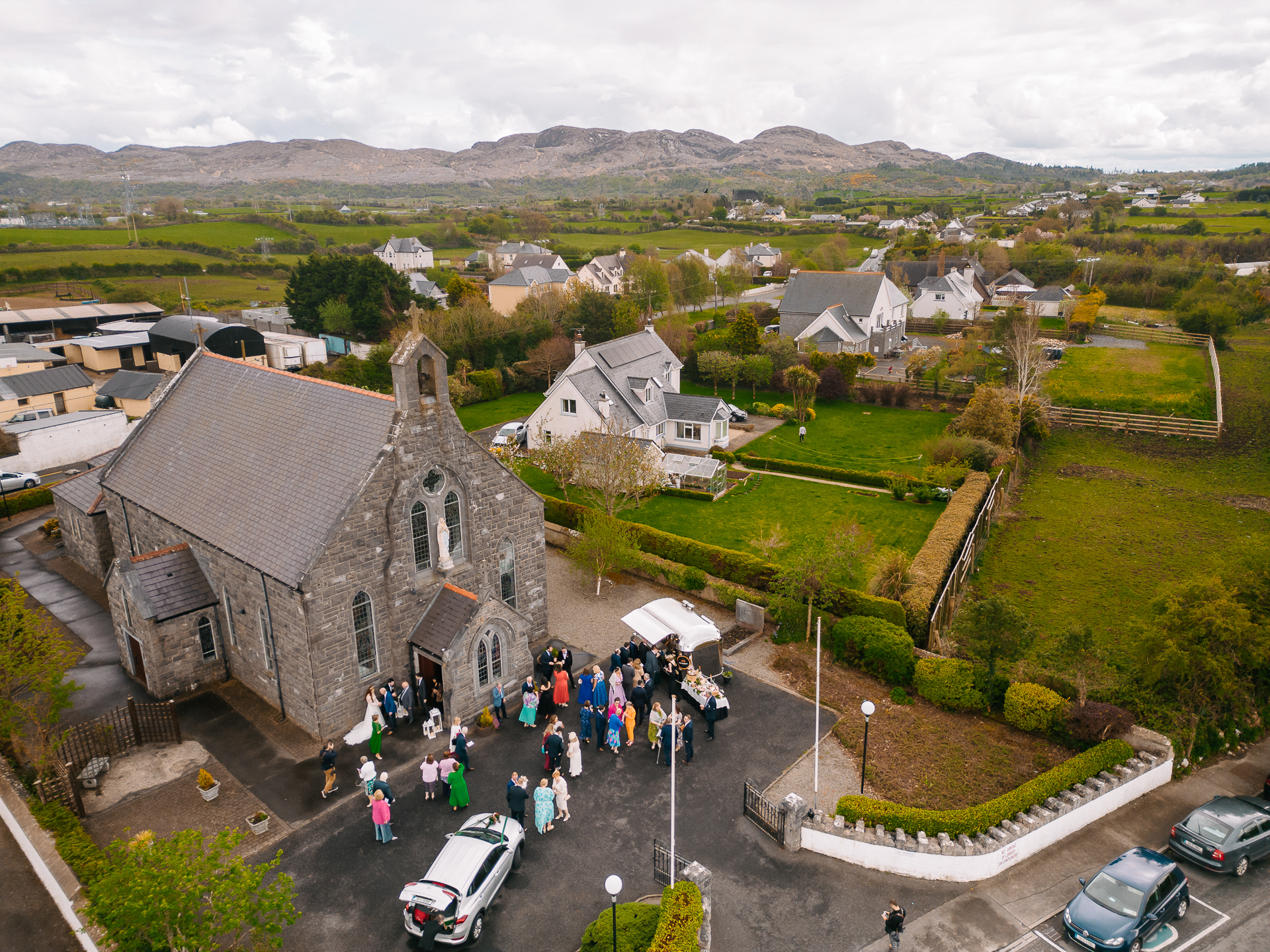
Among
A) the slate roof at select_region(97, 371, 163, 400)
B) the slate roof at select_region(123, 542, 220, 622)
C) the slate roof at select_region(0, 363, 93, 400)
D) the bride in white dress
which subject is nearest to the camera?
the bride in white dress

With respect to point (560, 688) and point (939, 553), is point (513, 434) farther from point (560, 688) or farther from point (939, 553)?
point (560, 688)

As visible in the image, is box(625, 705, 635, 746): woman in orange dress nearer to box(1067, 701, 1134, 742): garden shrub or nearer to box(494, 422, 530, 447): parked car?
box(1067, 701, 1134, 742): garden shrub

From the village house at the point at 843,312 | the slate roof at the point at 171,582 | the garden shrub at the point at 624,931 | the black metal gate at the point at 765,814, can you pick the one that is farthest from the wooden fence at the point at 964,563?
the village house at the point at 843,312

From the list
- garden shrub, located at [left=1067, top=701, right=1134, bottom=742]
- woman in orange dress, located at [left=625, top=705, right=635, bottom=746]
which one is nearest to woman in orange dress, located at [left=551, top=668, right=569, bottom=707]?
woman in orange dress, located at [left=625, top=705, right=635, bottom=746]

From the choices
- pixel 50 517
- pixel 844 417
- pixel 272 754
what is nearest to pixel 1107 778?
pixel 272 754

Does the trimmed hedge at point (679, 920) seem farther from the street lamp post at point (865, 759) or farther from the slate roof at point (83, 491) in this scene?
the slate roof at point (83, 491)

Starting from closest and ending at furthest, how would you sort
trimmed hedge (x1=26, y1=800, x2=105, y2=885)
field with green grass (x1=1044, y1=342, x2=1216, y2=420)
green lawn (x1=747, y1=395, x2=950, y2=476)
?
1. trimmed hedge (x1=26, y1=800, x2=105, y2=885)
2. green lawn (x1=747, y1=395, x2=950, y2=476)
3. field with green grass (x1=1044, y1=342, x2=1216, y2=420)
